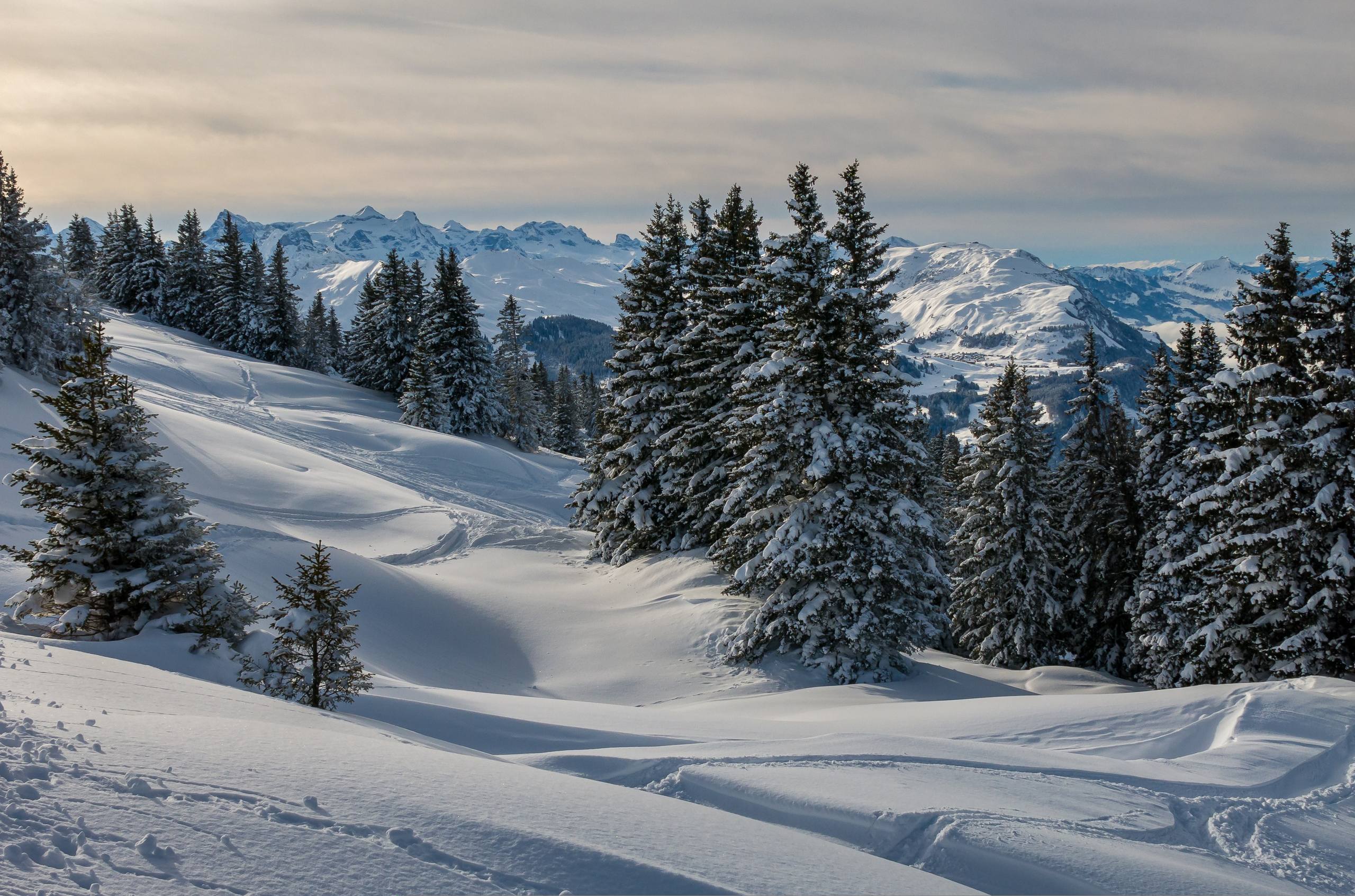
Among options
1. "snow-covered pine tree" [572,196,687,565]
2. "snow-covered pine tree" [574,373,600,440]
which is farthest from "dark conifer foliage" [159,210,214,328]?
"snow-covered pine tree" [572,196,687,565]

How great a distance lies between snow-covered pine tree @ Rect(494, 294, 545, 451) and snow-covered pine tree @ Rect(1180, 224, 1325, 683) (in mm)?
44504

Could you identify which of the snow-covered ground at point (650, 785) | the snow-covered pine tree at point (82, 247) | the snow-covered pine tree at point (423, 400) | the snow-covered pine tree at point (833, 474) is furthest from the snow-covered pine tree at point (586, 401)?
the snow-covered ground at point (650, 785)

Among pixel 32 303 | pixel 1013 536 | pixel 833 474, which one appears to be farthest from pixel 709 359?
pixel 32 303

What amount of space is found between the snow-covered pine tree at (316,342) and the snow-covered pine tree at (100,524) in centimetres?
6660

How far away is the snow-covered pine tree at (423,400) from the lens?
5147 cm

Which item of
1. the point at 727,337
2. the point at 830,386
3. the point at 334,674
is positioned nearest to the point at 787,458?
the point at 830,386

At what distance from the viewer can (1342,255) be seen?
17.6m

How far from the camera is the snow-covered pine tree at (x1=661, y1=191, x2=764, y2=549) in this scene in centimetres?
2344

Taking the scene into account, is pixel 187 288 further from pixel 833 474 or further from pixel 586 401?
pixel 833 474

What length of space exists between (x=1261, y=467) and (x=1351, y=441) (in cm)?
168

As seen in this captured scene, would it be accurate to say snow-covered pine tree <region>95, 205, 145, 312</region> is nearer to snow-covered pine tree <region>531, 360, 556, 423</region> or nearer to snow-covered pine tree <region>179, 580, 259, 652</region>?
snow-covered pine tree <region>531, 360, 556, 423</region>

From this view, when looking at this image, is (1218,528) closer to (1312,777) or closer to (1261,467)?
(1261,467)

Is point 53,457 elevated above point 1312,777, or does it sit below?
above

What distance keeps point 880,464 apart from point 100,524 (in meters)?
14.8
